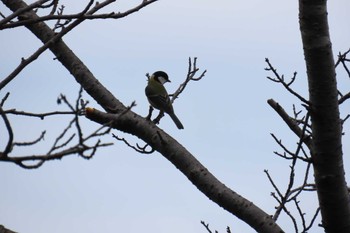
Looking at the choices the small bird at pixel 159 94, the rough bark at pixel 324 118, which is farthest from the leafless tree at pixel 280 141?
the small bird at pixel 159 94

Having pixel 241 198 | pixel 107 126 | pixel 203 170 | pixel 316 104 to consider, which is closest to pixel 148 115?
pixel 203 170

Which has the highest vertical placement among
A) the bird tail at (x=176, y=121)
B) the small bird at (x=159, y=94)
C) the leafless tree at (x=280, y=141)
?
the small bird at (x=159, y=94)

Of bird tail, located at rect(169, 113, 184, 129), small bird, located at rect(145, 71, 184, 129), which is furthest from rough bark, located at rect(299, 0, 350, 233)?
bird tail, located at rect(169, 113, 184, 129)

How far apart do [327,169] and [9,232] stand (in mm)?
2244

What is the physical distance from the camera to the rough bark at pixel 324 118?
405 cm

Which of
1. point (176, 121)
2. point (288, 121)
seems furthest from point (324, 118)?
point (176, 121)

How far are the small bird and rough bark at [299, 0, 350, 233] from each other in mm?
6217

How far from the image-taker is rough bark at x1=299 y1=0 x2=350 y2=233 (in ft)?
13.3

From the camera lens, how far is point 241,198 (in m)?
5.18

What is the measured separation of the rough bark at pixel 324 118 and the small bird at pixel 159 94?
245 inches

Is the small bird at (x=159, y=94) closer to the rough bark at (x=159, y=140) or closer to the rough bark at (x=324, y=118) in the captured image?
the rough bark at (x=159, y=140)

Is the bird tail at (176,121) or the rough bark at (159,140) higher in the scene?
the bird tail at (176,121)

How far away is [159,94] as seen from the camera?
479 inches

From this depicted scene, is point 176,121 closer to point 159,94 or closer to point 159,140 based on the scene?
point 159,94
